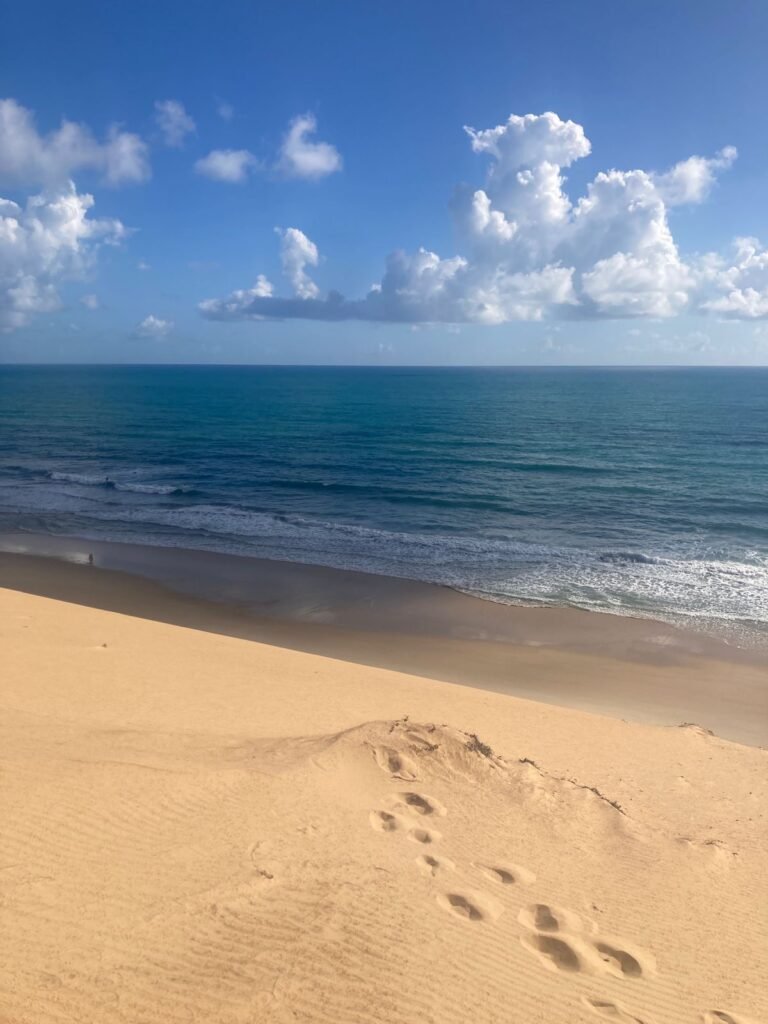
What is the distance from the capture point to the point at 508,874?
674 centimetres

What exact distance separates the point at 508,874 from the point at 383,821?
1.45 metres

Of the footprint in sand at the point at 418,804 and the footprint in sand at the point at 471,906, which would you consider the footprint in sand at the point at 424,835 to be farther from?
the footprint in sand at the point at 471,906

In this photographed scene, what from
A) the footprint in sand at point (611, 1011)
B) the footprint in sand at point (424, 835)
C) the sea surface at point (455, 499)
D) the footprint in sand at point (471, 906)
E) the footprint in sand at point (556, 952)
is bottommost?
the footprint in sand at point (556, 952)

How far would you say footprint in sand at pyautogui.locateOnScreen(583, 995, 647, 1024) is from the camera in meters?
5.07

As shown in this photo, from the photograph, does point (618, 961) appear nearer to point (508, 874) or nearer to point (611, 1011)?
Result: point (611, 1011)

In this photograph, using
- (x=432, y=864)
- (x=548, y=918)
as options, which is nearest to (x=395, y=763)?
(x=432, y=864)

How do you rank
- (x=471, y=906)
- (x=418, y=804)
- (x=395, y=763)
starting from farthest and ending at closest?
(x=395, y=763) → (x=418, y=804) → (x=471, y=906)

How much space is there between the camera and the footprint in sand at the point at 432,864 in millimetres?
6609

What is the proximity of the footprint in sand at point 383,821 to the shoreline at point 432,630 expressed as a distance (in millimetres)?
7013

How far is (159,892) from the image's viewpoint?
5.85 metres

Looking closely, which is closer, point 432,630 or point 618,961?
point 618,961

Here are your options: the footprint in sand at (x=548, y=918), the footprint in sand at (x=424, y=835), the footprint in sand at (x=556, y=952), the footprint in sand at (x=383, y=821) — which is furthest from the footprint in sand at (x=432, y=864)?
the footprint in sand at (x=556, y=952)

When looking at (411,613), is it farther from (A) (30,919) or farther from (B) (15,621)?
(A) (30,919)

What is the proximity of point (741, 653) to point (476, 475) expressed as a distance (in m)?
22.7
